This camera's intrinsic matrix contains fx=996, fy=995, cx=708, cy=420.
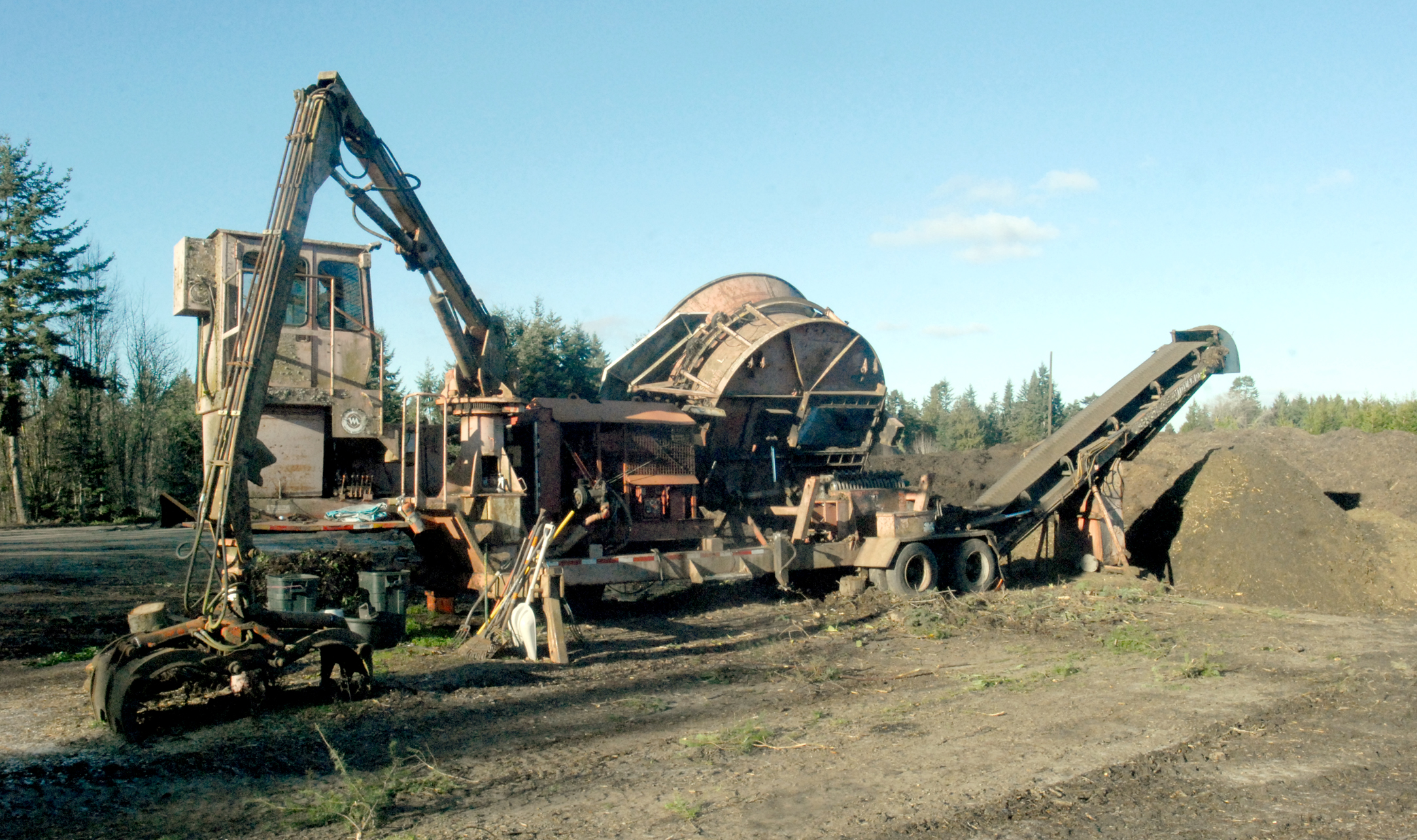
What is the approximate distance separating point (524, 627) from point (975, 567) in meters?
7.24

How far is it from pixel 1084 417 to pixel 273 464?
428 inches

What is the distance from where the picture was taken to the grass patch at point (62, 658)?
8.73 meters

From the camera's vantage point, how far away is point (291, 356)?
955cm

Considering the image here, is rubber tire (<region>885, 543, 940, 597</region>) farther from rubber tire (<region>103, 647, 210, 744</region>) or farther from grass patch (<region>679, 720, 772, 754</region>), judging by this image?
rubber tire (<region>103, 647, 210, 744</region>)

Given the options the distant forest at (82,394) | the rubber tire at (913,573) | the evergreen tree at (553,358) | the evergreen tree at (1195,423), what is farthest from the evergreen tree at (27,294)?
the evergreen tree at (1195,423)

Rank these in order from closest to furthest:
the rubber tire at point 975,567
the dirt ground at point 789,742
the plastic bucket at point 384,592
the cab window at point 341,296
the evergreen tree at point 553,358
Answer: the dirt ground at point 789,742 < the plastic bucket at point 384,592 < the cab window at point 341,296 < the rubber tire at point 975,567 < the evergreen tree at point 553,358

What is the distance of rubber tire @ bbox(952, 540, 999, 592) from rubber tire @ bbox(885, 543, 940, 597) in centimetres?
31

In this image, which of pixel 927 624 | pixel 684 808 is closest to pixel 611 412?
pixel 927 624

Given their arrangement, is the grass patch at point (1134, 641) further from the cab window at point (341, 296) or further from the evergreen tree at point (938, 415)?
the evergreen tree at point (938, 415)

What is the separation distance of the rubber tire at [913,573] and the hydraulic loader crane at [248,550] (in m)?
6.99

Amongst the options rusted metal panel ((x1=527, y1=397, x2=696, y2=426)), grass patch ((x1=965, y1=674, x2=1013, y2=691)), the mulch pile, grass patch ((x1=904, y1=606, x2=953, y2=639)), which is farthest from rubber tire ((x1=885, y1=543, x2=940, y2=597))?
grass patch ((x1=965, y1=674, x2=1013, y2=691))

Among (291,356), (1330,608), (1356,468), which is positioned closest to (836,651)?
(291,356)

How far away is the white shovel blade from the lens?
8.70 metres

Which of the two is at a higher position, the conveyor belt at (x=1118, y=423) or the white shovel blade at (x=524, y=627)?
the conveyor belt at (x=1118, y=423)
